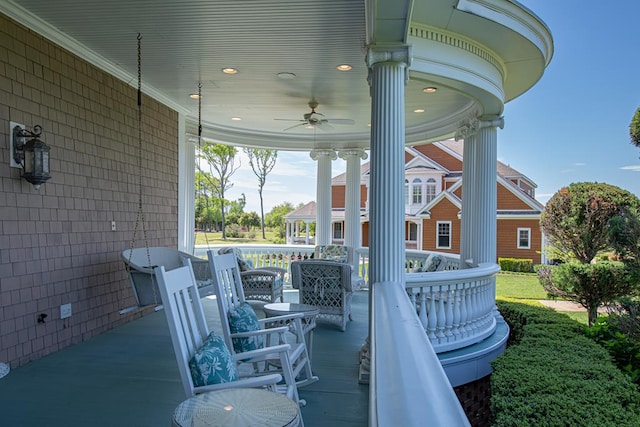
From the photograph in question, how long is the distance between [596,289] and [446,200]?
11.7 meters

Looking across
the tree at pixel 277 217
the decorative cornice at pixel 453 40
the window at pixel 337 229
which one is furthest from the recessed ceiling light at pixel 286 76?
the tree at pixel 277 217

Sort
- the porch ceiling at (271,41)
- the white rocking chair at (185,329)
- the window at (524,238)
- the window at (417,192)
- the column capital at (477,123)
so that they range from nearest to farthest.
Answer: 1. the white rocking chair at (185,329)
2. the porch ceiling at (271,41)
3. the column capital at (477,123)
4. the window at (524,238)
5. the window at (417,192)

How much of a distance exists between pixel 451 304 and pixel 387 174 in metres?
1.48

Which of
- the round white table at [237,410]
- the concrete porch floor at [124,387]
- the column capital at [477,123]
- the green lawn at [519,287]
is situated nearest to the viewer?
the round white table at [237,410]

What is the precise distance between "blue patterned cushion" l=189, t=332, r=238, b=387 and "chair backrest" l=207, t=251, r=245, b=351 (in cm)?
70

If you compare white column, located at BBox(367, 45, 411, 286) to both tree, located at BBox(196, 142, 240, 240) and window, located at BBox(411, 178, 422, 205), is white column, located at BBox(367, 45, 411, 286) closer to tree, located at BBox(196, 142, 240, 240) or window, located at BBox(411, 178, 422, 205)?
tree, located at BBox(196, 142, 240, 240)

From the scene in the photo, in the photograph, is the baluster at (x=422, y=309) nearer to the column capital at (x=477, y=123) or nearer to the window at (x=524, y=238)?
the column capital at (x=477, y=123)

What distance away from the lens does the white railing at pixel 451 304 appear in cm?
386

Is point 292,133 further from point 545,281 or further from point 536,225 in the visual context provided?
point 536,225

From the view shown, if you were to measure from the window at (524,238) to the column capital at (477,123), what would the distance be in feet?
45.1

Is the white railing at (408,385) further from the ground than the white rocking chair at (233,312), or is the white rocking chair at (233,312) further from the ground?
the white railing at (408,385)

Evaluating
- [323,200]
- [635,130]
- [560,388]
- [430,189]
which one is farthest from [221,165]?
[560,388]

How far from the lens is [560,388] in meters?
2.69

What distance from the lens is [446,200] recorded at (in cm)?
1905
